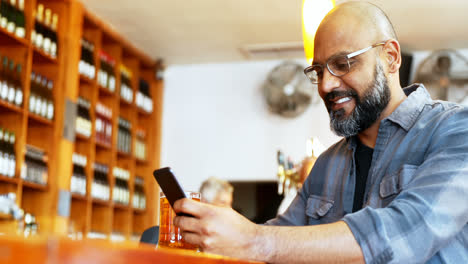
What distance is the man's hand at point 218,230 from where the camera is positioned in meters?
0.78

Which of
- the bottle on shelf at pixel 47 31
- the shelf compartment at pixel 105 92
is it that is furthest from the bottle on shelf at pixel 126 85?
the bottle on shelf at pixel 47 31

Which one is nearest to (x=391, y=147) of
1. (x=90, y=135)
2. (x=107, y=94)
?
(x=90, y=135)

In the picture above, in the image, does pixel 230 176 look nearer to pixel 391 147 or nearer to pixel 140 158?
pixel 140 158

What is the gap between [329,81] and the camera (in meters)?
1.25

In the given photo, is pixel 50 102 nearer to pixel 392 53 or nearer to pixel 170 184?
pixel 392 53

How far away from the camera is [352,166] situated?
52.1 inches

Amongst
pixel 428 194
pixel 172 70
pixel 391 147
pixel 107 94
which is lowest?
pixel 428 194

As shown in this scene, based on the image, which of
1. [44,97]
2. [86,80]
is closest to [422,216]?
[44,97]

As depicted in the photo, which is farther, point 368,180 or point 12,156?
point 12,156

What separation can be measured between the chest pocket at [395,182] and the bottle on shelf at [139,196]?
5.02 m

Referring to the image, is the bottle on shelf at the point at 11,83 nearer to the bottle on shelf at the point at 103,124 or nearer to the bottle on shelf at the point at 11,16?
the bottle on shelf at the point at 11,16

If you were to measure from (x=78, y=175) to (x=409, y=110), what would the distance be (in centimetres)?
415

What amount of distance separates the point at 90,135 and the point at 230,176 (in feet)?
5.43

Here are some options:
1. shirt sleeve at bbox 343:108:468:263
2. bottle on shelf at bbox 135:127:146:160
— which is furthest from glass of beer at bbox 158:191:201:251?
bottle on shelf at bbox 135:127:146:160
